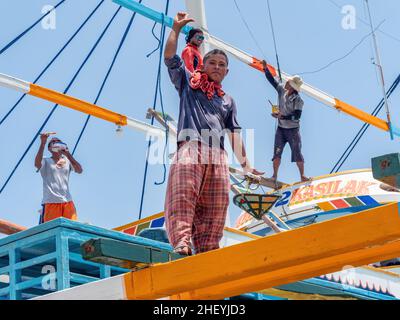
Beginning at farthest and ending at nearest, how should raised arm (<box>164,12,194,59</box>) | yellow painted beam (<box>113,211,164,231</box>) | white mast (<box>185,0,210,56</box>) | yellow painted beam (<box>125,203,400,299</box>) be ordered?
white mast (<box>185,0,210,56</box>) < yellow painted beam (<box>113,211,164,231</box>) < raised arm (<box>164,12,194,59</box>) < yellow painted beam (<box>125,203,400,299</box>)

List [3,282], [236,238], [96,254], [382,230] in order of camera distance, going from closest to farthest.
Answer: [382,230], [96,254], [3,282], [236,238]

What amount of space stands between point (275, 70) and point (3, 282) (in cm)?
853

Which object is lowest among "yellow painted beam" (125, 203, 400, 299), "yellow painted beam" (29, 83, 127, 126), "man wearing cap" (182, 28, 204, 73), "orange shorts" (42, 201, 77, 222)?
"yellow painted beam" (125, 203, 400, 299)

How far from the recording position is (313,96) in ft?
47.8

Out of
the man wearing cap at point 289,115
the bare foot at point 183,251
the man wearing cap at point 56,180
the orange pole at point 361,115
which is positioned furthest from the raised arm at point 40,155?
the orange pole at point 361,115

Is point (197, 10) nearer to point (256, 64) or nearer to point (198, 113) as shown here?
point (256, 64)

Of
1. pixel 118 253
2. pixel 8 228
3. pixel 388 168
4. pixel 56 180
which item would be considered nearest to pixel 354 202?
pixel 56 180

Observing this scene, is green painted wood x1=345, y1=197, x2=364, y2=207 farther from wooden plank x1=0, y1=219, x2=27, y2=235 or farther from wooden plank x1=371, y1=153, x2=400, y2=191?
wooden plank x1=371, y1=153, x2=400, y2=191

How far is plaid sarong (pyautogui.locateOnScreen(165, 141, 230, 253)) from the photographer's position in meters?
4.61

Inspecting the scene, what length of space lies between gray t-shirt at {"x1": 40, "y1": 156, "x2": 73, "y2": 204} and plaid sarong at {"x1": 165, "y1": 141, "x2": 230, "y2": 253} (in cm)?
387

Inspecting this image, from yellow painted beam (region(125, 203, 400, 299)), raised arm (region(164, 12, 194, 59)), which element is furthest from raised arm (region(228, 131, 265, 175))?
yellow painted beam (region(125, 203, 400, 299))
